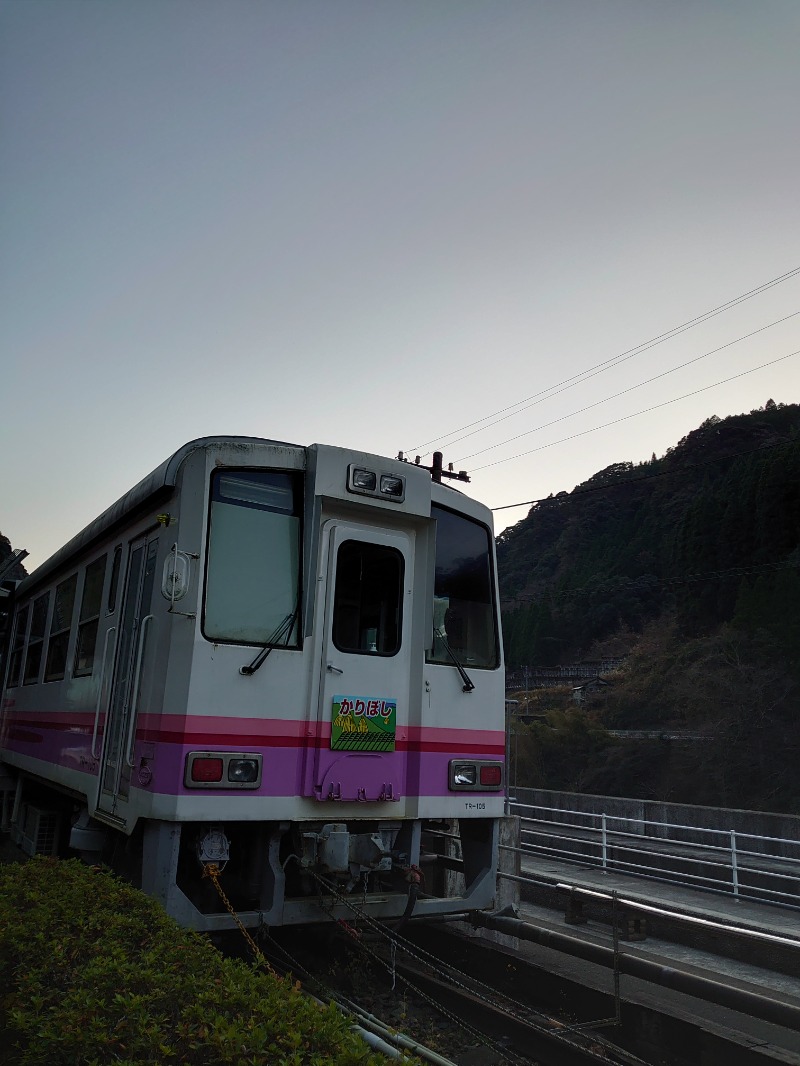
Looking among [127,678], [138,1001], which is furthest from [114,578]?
[138,1001]

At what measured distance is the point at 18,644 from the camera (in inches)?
456

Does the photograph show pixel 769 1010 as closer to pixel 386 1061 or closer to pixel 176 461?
pixel 386 1061

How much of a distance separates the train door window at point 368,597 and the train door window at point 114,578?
6.51 ft

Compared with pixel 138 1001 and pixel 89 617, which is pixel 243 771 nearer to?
pixel 138 1001

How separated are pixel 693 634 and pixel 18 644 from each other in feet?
173

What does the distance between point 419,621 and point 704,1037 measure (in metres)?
3.12

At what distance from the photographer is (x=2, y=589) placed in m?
12.8

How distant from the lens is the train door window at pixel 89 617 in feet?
24.5

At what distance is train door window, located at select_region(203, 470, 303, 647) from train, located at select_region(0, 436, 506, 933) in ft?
0.05

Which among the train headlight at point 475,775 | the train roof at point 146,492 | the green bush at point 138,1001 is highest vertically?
the train roof at point 146,492

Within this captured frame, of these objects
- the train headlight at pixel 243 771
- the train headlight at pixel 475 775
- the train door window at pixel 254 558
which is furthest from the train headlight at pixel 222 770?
the train headlight at pixel 475 775

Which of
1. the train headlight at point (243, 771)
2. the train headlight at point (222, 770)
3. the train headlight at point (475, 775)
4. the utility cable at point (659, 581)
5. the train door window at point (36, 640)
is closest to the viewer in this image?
the train headlight at point (222, 770)

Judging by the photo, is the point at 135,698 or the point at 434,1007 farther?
the point at 135,698

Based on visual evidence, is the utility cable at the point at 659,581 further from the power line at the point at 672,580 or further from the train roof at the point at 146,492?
the train roof at the point at 146,492
